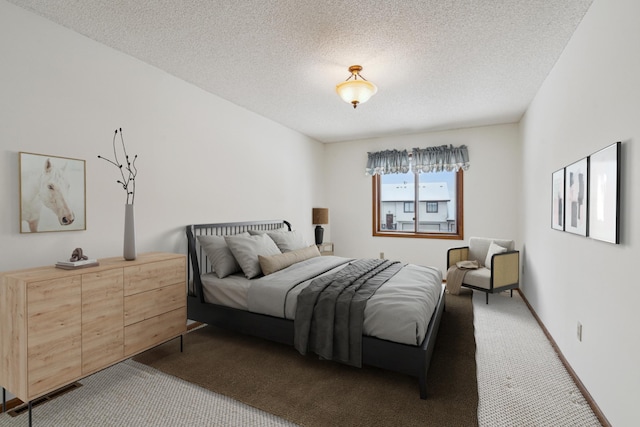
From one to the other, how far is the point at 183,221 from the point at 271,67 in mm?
1896

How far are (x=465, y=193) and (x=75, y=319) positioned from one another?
5438 mm

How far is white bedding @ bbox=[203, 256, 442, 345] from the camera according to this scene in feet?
7.47

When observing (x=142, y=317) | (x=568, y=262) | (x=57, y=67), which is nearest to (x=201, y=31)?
(x=57, y=67)

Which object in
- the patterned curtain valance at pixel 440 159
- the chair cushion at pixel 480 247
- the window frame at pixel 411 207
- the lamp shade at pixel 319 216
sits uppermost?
the patterned curtain valance at pixel 440 159

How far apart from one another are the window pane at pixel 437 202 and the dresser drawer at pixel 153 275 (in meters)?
4.42

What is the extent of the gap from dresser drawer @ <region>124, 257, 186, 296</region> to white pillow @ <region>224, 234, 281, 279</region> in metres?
0.60

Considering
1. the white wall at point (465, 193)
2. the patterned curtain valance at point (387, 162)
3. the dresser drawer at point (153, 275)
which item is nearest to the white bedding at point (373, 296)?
the dresser drawer at point (153, 275)

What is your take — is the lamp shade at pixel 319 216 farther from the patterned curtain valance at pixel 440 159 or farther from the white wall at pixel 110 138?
the patterned curtain valance at pixel 440 159

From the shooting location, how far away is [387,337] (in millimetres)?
2285

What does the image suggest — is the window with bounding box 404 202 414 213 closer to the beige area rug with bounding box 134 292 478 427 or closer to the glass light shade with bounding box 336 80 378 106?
the beige area rug with bounding box 134 292 478 427

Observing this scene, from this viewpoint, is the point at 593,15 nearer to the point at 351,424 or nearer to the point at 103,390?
the point at 351,424

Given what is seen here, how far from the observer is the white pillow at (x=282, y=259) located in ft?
10.9

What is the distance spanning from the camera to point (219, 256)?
11.0 ft

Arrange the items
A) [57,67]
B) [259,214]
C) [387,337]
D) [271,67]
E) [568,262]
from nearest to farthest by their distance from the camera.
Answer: [387,337] → [57,67] → [568,262] → [271,67] → [259,214]
